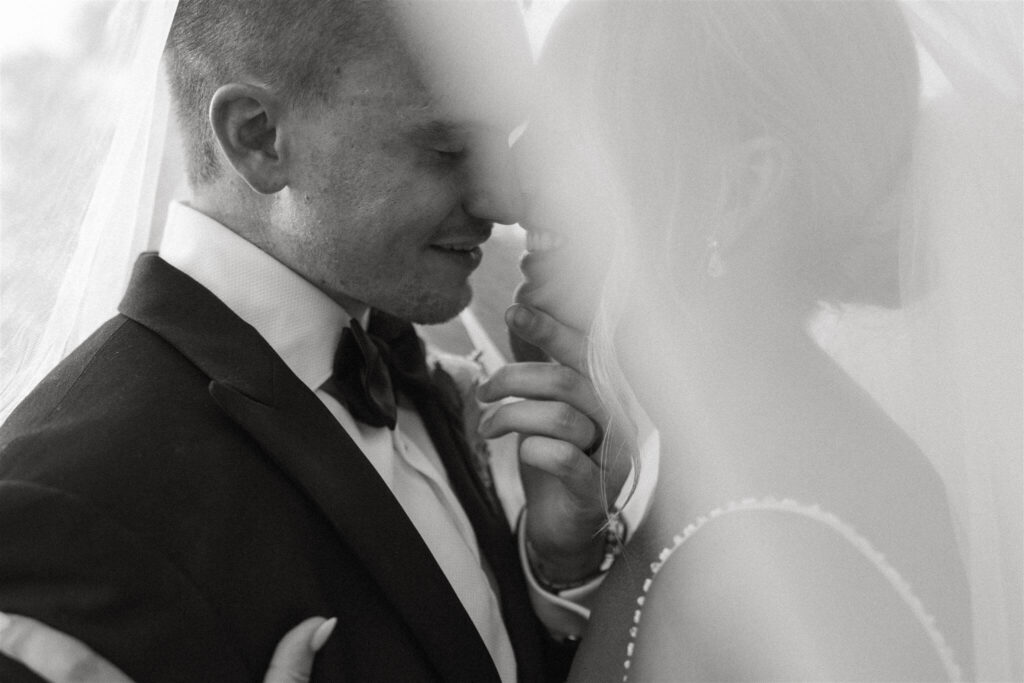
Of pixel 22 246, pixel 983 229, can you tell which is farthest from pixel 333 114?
pixel 983 229

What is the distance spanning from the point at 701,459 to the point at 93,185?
0.90m

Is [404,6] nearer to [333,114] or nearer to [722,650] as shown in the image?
[333,114]

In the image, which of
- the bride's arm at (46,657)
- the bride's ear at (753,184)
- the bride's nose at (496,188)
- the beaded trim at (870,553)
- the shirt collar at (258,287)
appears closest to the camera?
the bride's arm at (46,657)

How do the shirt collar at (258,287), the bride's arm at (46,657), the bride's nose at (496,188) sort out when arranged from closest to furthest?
the bride's arm at (46,657)
the shirt collar at (258,287)
the bride's nose at (496,188)

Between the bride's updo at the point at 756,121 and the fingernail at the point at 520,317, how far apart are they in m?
0.28

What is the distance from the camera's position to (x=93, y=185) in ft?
4.06

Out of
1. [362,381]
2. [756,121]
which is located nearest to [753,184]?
[756,121]

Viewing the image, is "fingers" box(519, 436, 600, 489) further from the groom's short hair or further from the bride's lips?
the groom's short hair

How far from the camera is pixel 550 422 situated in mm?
1404

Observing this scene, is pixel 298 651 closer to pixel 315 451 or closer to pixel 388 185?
pixel 315 451

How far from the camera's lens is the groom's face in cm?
142

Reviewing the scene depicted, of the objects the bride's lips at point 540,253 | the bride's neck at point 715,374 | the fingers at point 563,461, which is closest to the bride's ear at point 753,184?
the bride's neck at point 715,374

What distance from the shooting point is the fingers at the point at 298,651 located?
3.64ft

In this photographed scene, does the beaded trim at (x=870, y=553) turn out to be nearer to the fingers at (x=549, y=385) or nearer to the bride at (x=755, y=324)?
the bride at (x=755, y=324)
